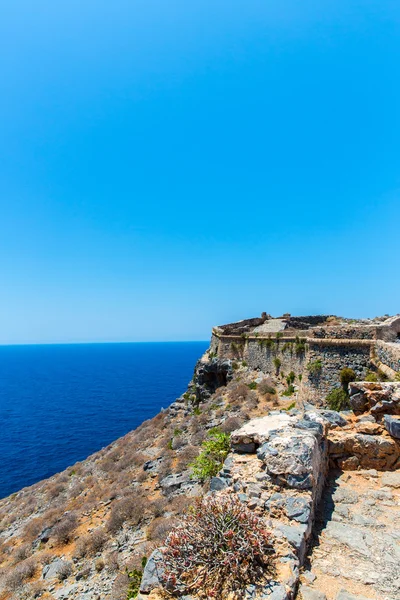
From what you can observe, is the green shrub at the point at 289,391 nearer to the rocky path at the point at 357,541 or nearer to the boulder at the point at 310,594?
the rocky path at the point at 357,541

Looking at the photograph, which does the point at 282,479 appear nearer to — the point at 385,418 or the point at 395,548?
the point at 395,548

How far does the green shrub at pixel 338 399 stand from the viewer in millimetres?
16188

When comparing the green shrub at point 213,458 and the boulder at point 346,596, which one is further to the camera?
the green shrub at point 213,458

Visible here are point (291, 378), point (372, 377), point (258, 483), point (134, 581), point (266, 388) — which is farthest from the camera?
point (266, 388)

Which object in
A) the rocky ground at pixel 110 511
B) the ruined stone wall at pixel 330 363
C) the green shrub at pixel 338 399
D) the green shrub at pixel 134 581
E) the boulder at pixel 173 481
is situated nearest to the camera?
the green shrub at pixel 134 581

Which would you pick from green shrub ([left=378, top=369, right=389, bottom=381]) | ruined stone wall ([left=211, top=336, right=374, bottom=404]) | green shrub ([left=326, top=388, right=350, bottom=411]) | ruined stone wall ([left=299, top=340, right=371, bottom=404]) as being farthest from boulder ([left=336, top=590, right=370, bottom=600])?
ruined stone wall ([left=299, top=340, right=371, bottom=404])

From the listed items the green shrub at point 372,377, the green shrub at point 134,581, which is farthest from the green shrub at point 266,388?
the green shrub at point 134,581

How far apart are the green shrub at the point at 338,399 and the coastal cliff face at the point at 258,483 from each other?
28 cm

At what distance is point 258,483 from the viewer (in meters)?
6.05

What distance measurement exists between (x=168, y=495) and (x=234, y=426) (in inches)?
224

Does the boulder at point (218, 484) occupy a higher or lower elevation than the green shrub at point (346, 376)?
lower

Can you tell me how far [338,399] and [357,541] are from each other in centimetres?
1216

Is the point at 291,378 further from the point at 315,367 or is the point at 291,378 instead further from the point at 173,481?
the point at 173,481

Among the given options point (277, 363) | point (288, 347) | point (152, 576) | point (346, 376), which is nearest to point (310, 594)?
point (152, 576)
